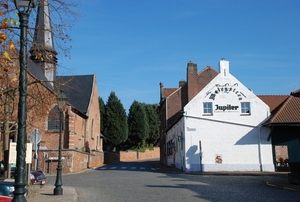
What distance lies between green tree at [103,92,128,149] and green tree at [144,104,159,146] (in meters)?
10.4

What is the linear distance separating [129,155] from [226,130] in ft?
130

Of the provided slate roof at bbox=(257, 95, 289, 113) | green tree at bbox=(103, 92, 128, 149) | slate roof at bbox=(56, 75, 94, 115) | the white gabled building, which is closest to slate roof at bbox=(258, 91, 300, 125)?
the white gabled building

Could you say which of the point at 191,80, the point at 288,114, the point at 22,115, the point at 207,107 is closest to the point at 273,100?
the point at 288,114

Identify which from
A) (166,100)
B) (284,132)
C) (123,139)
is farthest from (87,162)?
(123,139)

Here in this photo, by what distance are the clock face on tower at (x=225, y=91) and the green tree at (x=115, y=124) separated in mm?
37915

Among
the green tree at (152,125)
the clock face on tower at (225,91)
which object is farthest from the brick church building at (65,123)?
the green tree at (152,125)

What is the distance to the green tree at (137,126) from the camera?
73.1m

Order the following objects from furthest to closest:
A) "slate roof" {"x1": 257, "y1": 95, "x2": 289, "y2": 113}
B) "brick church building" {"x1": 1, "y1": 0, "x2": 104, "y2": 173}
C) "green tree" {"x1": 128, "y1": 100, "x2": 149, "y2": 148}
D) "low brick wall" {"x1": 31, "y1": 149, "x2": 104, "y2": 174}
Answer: "green tree" {"x1": 128, "y1": 100, "x2": 149, "y2": 148}
"slate roof" {"x1": 257, "y1": 95, "x2": 289, "y2": 113}
"low brick wall" {"x1": 31, "y1": 149, "x2": 104, "y2": 174}
"brick church building" {"x1": 1, "y1": 0, "x2": 104, "y2": 173}

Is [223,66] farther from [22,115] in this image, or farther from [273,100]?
[22,115]

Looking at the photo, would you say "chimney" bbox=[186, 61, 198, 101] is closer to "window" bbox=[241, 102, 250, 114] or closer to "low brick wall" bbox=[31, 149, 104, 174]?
"window" bbox=[241, 102, 250, 114]

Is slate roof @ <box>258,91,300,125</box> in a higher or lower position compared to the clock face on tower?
lower

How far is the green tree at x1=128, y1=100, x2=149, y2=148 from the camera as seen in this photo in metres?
73.1

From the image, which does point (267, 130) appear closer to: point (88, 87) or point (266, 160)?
point (266, 160)

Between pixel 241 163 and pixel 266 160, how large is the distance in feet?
6.93
